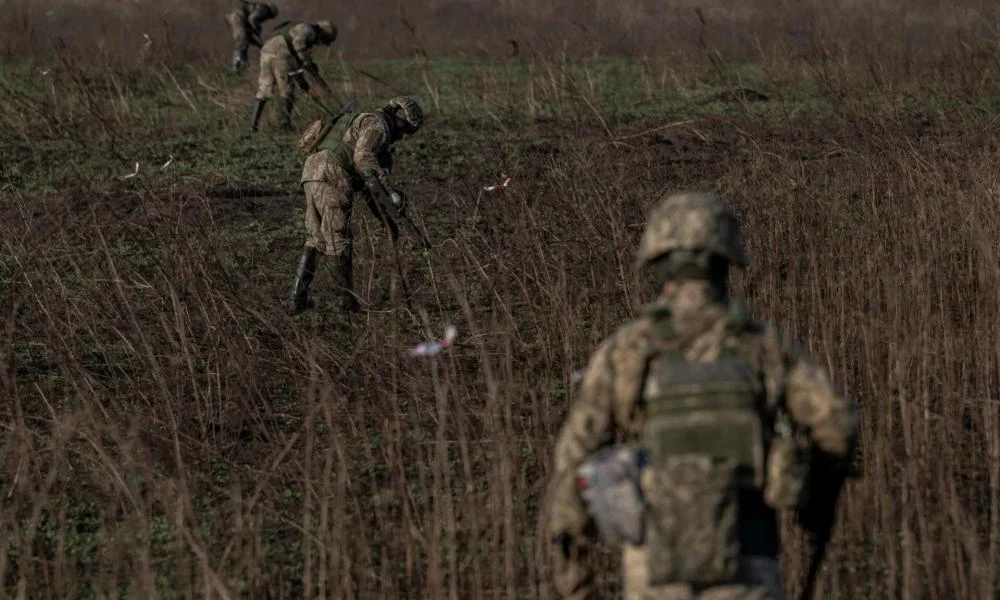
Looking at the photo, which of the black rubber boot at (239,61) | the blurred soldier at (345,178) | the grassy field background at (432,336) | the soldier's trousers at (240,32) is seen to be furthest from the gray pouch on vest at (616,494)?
the soldier's trousers at (240,32)

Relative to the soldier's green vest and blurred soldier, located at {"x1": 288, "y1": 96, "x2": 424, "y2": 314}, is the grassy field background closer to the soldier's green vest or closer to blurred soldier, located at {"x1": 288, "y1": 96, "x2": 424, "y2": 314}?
blurred soldier, located at {"x1": 288, "y1": 96, "x2": 424, "y2": 314}

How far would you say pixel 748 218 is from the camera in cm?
760

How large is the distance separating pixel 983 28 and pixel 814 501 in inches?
750

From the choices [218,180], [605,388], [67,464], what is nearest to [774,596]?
[605,388]

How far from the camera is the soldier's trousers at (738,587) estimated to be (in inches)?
124

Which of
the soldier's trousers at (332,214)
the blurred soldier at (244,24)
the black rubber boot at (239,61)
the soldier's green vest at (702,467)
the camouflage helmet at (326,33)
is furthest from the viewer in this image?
the blurred soldier at (244,24)

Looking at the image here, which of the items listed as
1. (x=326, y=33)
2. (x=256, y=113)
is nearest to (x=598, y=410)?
(x=256, y=113)

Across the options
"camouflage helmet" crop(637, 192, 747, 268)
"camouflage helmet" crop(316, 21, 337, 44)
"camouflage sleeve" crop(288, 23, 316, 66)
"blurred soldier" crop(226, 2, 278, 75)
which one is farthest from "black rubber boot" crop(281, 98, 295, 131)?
"camouflage helmet" crop(637, 192, 747, 268)

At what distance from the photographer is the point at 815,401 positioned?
125 inches

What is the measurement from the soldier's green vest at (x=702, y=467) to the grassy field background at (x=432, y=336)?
2.84ft

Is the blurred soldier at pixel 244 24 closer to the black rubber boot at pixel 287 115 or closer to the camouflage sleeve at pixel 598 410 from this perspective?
the black rubber boot at pixel 287 115

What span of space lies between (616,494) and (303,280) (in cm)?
554

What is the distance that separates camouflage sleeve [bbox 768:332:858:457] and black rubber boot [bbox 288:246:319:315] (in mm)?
5424

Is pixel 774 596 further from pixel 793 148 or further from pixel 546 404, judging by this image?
pixel 793 148
